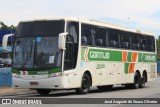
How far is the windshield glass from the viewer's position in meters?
19.9

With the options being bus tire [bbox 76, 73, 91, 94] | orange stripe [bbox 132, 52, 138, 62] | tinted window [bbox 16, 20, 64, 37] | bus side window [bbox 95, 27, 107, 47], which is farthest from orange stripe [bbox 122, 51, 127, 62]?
tinted window [bbox 16, 20, 64, 37]

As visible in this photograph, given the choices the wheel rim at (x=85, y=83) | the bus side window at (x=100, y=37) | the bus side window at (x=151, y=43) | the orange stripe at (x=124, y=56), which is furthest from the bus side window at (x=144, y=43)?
the wheel rim at (x=85, y=83)

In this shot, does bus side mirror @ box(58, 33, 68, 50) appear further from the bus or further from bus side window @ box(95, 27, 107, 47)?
bus side window @ box(95, 27, 107, 47)

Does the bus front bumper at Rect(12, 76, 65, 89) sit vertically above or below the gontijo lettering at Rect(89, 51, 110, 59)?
below

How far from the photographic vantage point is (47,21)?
20625 mm

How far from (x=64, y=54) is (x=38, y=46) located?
121cm

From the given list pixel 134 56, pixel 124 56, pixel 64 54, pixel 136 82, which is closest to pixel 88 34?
pixel 64 54

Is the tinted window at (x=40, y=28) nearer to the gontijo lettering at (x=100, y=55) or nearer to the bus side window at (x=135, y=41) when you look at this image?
the gontijo lettering at (x=100, y=55)

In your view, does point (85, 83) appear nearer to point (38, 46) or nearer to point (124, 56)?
point (38, 46)

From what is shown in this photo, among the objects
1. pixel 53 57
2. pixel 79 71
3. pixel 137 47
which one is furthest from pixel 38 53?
pixel 137 47

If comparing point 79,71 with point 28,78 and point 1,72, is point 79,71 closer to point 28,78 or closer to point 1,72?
point 28,78

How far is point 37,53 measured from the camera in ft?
66.3

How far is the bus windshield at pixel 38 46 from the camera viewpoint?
19938mm

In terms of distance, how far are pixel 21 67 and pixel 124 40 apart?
782 centimetres
